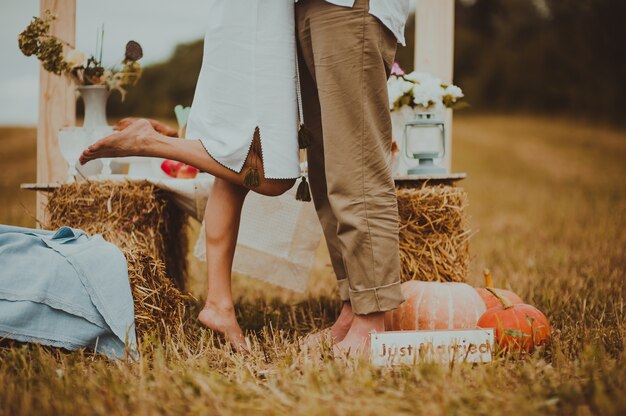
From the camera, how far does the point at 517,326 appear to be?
6.03ft

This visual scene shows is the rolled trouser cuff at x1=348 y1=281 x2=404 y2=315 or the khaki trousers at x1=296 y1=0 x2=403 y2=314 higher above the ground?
the khaki trousers at x1=296 y1=0 x2=403 y2=314

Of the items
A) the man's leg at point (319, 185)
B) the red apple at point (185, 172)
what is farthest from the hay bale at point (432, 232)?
the red apple at point (185, 172)

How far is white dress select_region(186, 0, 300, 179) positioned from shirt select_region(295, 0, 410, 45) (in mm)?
224

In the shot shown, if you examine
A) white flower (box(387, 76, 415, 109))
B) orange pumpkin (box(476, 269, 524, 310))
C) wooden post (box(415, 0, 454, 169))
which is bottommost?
orange pumpkin (box(476, 269, 524, 310))

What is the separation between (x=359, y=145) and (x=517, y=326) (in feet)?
2.39

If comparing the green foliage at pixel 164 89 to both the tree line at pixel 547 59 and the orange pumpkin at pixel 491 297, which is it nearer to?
the tree line at pixel 547 59

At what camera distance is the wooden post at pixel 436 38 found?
2973 millimetres

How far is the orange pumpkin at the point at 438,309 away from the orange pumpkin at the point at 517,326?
0.35 feet

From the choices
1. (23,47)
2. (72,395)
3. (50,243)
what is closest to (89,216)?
(50,243)

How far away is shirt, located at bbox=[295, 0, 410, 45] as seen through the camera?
170cm

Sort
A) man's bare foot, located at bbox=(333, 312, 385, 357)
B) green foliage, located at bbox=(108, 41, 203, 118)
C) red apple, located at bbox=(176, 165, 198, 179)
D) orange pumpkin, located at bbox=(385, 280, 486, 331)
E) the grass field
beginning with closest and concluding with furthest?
the grass field → man's bare foot, located at bbox=(333, 312, 385, 357) → orange pumpkin, located at bbox=(385, 280, 486, 331) → red apple, located at bbox=(176, 165, 198, 179) → green foliage, located at bbox=(108, 41, 203, 118)

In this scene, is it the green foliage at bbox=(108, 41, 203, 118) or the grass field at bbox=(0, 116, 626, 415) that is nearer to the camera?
the grass field at bbox=(0, 116, 626, 415)

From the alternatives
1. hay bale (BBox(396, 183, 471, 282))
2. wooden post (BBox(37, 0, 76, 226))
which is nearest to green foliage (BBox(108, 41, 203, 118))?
wooden post (BBox(37, 0, 76, 226))

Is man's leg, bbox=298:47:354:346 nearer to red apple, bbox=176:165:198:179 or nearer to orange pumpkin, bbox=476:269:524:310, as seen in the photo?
orange pumpkin, bbox=476:269:524:310
